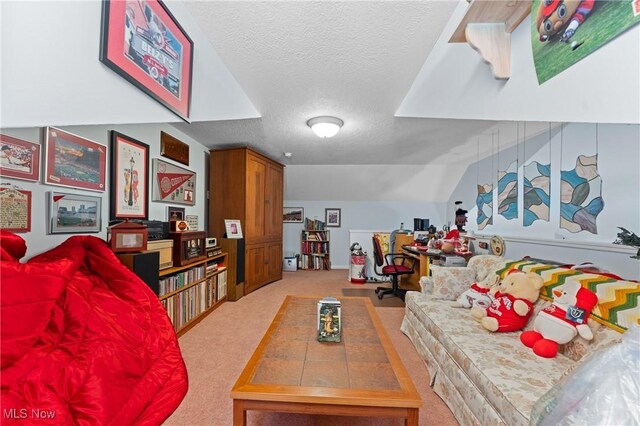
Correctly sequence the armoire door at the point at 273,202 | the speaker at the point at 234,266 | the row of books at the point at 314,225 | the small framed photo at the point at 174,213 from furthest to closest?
the row of books at the point at 314,225 < the armoire door at the point at 273,202 < the speaker at the point at 234,266 < the small framed photo at the point at 174,213

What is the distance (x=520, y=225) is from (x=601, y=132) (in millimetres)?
1240

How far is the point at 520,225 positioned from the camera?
305 cm

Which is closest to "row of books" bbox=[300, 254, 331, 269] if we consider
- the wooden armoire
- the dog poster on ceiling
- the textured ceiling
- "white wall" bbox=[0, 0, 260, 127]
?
the wooden armoire

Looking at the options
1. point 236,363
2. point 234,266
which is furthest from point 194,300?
point 236,363

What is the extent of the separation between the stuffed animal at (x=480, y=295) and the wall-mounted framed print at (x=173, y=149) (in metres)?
3.34

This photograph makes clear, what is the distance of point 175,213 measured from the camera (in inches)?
117

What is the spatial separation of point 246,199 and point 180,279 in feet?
5.04

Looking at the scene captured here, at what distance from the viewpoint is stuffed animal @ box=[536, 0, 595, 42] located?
2.69 ft

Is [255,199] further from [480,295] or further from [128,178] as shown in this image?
[480,295]

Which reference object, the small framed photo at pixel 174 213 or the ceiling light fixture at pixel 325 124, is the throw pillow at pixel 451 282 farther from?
the small framed photo at pixel 174 213

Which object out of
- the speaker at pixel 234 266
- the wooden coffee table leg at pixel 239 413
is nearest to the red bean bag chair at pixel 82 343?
the wooden coffee table leg at pixel 239 413

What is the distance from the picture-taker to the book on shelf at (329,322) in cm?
150

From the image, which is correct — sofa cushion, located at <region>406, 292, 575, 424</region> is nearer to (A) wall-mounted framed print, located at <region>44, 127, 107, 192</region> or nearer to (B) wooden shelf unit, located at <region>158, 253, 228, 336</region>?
(B) wooden shelf unit, located at <region>158, 253, 228, 336</region>

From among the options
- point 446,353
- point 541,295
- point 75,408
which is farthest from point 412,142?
point 75,408
